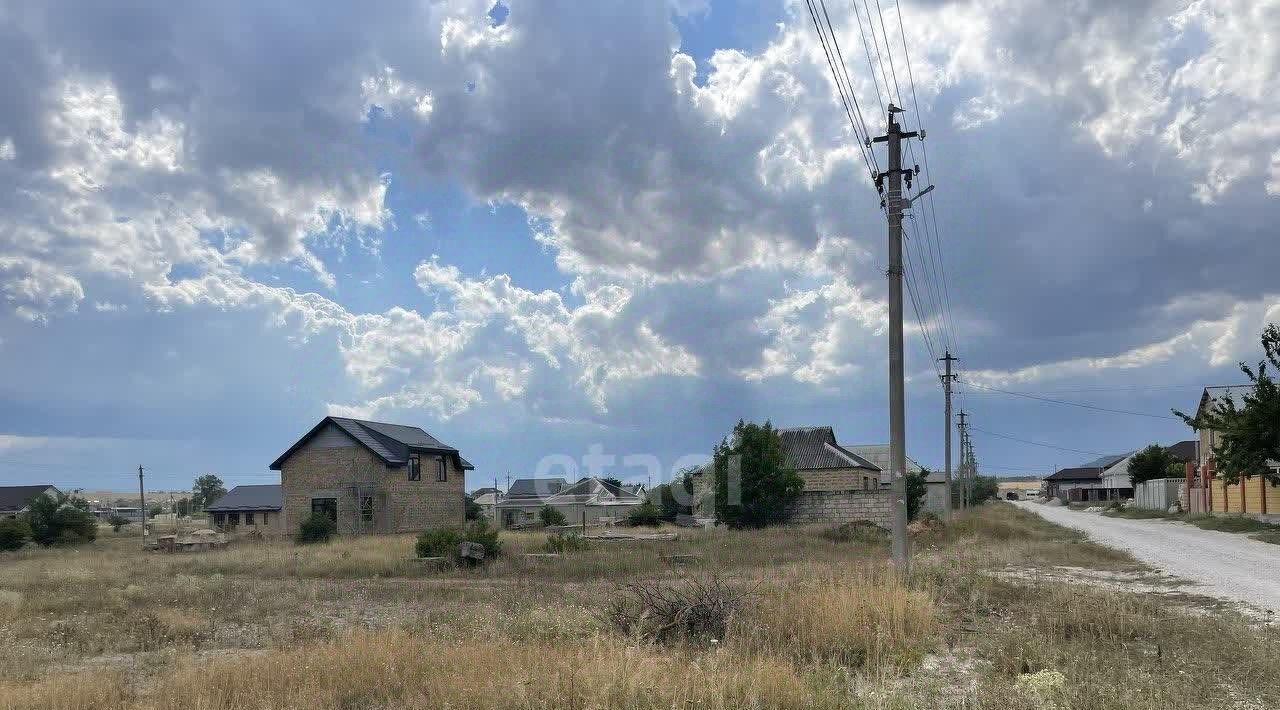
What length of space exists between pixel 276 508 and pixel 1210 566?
6109 cm

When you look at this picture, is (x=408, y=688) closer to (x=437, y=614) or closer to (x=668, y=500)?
(x=437, y=614)

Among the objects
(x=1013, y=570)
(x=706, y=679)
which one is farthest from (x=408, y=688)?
(x=1013, y=570)

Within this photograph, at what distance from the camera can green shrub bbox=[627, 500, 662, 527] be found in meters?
49.1

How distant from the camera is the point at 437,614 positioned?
1206 cm

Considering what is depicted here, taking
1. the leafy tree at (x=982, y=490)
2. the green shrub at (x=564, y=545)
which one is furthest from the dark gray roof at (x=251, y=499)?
the leafy tree at (x=982, y=490)

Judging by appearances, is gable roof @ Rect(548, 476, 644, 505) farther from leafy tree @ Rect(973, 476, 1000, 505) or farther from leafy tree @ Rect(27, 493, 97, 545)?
leafy tree @ Rect(27, 493, 97, 545)

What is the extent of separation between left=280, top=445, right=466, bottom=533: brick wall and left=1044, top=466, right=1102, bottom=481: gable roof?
11529cm

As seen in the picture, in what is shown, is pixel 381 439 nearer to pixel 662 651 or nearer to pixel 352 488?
pixel 352 488

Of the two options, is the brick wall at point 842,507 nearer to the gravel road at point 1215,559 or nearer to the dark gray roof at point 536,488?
the gravel road at point 1215,559

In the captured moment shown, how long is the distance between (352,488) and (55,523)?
45.4 ft

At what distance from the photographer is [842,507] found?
37188 mm

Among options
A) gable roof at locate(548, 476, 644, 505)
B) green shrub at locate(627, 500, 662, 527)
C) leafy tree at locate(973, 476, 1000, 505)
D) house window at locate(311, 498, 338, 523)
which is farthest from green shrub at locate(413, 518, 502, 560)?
leafy tree at locate(973, 476, 1000, 505)

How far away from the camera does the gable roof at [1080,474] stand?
128250mm

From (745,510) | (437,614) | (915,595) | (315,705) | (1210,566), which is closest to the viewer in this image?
(315,705)
